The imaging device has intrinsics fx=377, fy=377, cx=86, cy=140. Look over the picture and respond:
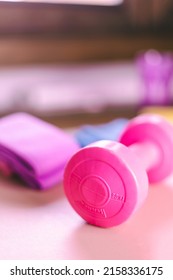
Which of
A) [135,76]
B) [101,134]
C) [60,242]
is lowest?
[60,242]

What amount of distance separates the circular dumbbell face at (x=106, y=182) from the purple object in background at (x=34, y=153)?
95 mm

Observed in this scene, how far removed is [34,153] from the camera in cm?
55

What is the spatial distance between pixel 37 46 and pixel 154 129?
56 cm

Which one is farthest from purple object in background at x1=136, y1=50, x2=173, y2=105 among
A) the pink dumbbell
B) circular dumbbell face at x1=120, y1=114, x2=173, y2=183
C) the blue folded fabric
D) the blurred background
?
the pink dumbbell

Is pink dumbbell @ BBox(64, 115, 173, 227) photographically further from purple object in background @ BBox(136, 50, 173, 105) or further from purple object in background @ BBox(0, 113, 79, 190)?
purple object in background @ BBox(136, 50, 173, 105)

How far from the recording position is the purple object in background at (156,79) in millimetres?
1005

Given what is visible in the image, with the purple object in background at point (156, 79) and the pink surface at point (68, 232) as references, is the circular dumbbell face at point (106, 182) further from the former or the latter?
the purple object in background at point (156, 79)

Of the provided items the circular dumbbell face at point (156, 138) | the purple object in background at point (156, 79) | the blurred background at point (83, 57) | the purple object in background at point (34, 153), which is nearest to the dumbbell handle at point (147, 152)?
the circular dumbbell face at point (156, 138)

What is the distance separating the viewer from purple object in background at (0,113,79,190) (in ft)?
1.77

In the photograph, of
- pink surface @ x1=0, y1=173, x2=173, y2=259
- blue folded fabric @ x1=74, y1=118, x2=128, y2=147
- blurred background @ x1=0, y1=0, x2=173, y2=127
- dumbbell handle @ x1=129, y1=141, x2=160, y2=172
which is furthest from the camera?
blurred background @ x1=0, y1=0, x2=173, y2=127

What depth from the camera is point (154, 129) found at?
553mm

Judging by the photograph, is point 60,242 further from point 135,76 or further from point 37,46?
point 135,76

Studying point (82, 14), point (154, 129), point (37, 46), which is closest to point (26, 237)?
point (154, 129)

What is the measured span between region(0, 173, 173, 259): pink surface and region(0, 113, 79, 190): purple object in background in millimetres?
23
